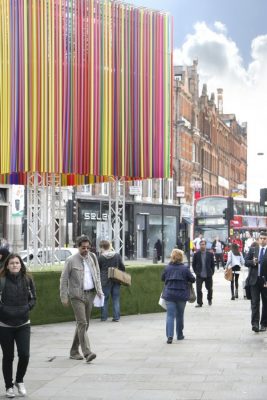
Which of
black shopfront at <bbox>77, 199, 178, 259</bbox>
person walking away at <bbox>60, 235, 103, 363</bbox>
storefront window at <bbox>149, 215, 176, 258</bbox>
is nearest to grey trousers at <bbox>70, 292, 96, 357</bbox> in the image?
person walking away at <bbox>60, 235, 103, 363</bbox>

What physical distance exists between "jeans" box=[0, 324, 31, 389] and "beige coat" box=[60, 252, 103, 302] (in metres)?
2.37

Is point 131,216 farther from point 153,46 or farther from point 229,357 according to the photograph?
point 229,357

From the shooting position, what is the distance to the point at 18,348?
361 inches

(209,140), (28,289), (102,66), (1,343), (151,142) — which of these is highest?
(209,140)

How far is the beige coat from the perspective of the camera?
38.1ft

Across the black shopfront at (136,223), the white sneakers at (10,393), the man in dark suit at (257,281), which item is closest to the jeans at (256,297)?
the man in dark suit at (257,281)

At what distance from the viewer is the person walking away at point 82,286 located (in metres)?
11.5

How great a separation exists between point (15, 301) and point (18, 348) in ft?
1.74

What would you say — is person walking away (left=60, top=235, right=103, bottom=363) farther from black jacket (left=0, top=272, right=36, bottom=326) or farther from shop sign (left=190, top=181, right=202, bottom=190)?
shop sign (left=190, top=181, right=202, bottom=190)

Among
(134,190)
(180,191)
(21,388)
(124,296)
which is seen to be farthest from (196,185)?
(21,388)

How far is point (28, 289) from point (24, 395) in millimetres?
1173

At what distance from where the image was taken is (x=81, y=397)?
9062 millimetres

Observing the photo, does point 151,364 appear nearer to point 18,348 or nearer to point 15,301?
point 18,348

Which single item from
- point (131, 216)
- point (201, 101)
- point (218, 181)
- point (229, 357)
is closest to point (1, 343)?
point (229, 357)
